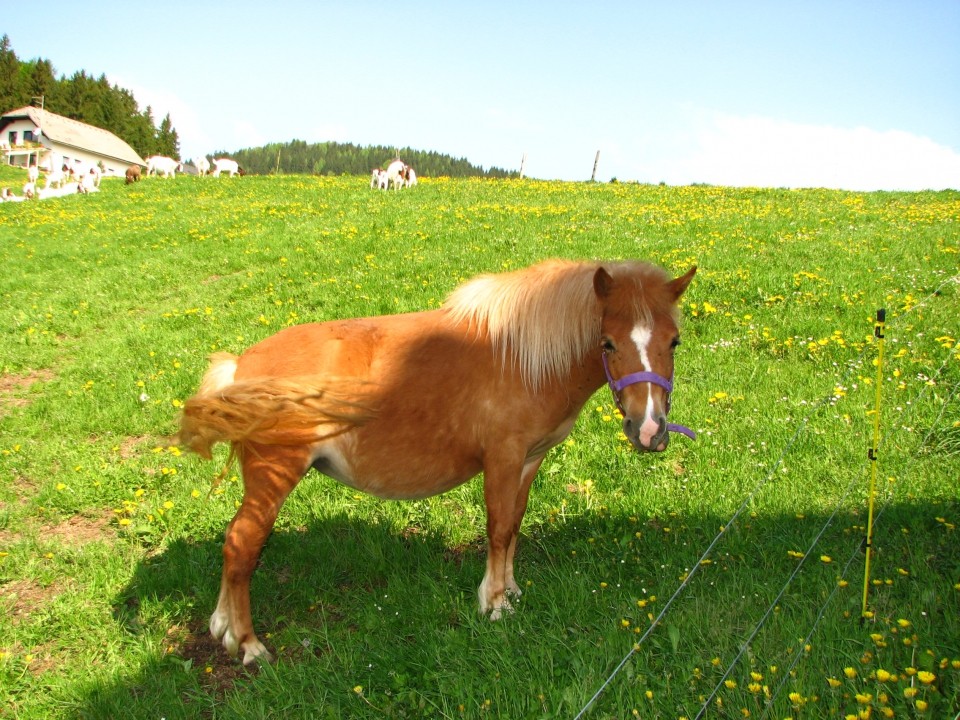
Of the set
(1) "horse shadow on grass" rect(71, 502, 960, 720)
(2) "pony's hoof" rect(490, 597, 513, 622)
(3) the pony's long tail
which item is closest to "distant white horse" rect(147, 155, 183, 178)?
(1) "horse shadow on grass" rect(71, 502, 960, 720)

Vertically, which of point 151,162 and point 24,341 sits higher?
point 151,162

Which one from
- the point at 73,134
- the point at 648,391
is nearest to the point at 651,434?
the point at 648,391

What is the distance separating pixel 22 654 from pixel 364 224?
13338mm

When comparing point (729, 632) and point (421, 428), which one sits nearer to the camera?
point (729, 632)

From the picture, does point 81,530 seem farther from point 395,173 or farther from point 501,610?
point 395,173

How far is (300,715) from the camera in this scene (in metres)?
3.46

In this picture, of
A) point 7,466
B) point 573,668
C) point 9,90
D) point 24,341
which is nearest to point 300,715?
point 573,668

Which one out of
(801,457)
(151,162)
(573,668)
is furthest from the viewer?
(151,162)

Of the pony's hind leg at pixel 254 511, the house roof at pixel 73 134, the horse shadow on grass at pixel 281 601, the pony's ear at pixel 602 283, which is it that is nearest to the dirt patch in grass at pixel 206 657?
the horse shadow on grass at pixel 281 601

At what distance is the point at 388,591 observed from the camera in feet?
14.7

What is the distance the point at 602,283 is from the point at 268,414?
6.58ft

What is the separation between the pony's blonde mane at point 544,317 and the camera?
3.88 m

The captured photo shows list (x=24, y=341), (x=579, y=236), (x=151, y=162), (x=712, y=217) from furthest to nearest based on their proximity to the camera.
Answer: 1. (x=151, y=162)
2. (x=712, y=217)
3. (x=579, y=236)
4. (x=24, y=341)

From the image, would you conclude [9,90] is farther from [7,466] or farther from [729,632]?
[729,632]
